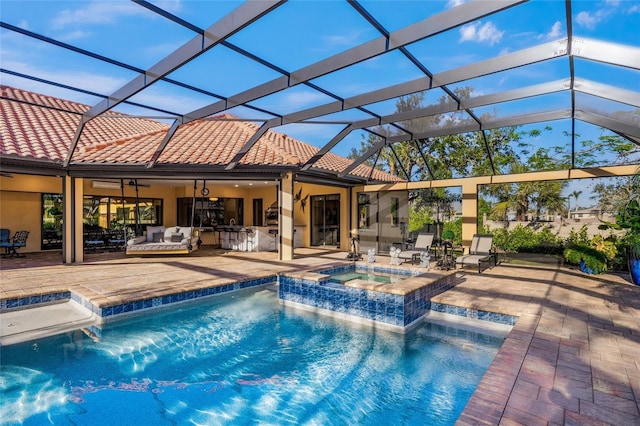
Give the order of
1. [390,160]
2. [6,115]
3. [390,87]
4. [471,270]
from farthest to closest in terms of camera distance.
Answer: [390,160], [6,115], [471,270], [390,87]

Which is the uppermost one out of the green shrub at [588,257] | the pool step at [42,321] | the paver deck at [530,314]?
the green shrub at [588,257]

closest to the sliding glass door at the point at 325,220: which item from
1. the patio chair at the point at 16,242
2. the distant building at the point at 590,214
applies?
the distant building at the point at 590,214

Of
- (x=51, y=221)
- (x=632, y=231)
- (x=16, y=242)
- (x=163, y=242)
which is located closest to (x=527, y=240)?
(x=632, y=231)

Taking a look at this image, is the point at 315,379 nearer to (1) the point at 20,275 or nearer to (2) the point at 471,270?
(2) the point at 471,270

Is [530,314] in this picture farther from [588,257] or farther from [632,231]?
[588,257]

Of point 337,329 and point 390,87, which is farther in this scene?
point 390,87

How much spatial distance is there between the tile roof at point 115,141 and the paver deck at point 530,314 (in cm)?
313

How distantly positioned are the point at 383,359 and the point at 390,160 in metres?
15.8

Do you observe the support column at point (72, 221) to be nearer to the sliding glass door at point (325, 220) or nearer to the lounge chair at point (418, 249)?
the sliding glass door at point (325, 220)

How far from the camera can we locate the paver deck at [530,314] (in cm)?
279

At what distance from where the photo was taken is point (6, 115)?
1138 centimetres

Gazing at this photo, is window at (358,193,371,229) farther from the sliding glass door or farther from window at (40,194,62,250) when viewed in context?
window at (40,194,62,250)

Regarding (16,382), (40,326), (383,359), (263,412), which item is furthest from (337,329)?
(40,326)

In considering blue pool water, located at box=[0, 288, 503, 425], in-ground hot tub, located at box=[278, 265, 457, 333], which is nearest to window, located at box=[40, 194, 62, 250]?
blue pool water, located at box=[0, 288, 503, 425]
